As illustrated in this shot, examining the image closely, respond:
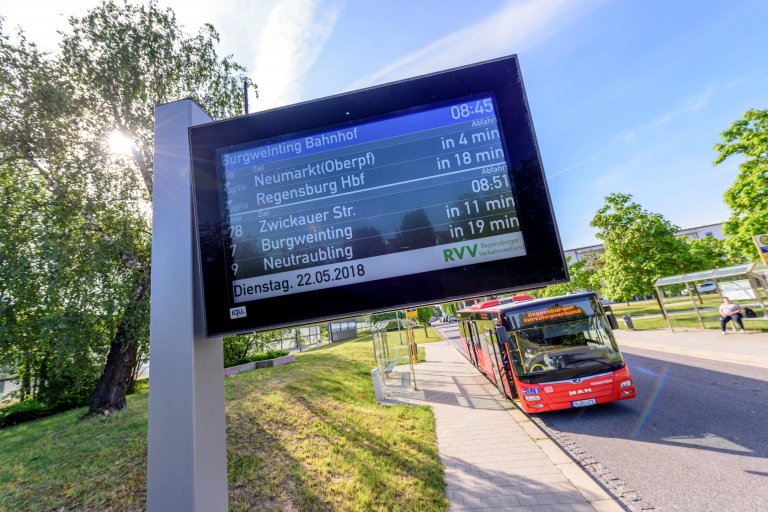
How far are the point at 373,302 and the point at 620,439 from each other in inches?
300

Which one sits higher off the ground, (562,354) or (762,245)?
(762,245)

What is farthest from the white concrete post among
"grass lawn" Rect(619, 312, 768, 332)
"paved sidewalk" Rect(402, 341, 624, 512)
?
"grass lawn" Rect(619, 312, 768, 332)

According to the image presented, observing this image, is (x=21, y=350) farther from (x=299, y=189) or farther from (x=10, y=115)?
(x=299, y=189)

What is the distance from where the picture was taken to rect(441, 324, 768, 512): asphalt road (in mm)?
4504

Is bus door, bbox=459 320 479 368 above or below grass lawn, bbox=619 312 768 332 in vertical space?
above

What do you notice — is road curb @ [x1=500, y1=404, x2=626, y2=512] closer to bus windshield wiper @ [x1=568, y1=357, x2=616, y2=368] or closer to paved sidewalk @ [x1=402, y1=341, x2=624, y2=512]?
paved sidewalk @ [x1=402, y1=341, x2=624, y2=512]

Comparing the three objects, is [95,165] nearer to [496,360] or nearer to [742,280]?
[496,360]

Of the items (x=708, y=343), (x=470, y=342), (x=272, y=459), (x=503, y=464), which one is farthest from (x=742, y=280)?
(x=272, y=459)

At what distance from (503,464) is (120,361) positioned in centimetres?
1053

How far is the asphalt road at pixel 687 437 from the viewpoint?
4.50m

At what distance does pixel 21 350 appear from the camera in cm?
708

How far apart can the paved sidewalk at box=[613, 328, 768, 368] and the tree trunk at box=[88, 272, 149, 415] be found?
18943 millimetres

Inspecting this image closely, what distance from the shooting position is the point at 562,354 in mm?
7801

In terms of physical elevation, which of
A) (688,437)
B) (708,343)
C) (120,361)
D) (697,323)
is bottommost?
(697,323)
